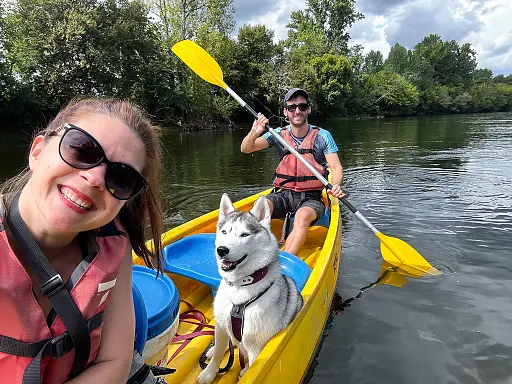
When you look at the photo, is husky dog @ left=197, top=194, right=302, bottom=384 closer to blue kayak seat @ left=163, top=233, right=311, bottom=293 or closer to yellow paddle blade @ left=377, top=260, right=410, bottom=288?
blue kayak seat @ left=163, top=233, right=311, bottom=293

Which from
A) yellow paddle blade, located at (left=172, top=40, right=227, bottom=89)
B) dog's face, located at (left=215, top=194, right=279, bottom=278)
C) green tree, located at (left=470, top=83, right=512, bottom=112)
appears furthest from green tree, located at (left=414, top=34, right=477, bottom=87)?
dog's face, located at (left=215, top=194, right=279, bottom=278)

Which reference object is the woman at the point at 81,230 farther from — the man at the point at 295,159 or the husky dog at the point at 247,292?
the man at the point at 295,159

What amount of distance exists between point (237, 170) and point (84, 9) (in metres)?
17.5

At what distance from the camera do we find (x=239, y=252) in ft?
8.54

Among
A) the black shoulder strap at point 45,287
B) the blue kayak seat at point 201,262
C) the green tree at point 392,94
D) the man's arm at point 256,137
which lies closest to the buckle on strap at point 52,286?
the black shoulder strap at point 45,287

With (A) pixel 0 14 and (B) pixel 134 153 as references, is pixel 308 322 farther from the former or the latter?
(A) pixel 0 14

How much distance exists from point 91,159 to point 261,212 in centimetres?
181

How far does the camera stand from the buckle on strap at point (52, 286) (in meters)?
1.24

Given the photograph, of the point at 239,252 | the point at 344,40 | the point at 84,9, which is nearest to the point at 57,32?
the point at 84,9

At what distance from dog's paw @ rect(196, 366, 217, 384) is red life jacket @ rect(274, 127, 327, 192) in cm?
322

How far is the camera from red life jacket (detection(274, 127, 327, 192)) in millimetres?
5506

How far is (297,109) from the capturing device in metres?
5.37

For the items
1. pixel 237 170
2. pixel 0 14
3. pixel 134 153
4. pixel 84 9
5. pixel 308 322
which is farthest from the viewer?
pixel 84 9

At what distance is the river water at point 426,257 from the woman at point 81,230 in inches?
108
